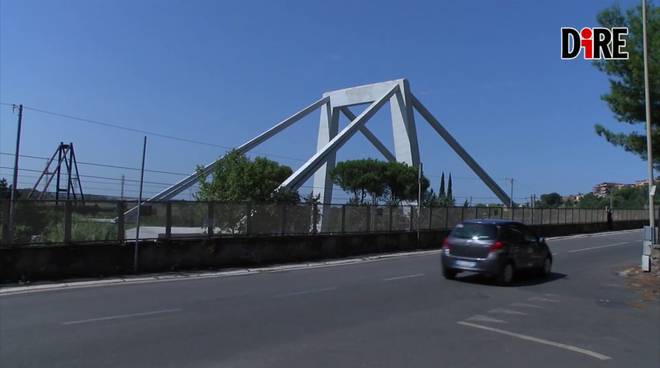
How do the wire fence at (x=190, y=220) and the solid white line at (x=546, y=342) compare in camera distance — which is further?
the wire fence at (x=190, y=220)

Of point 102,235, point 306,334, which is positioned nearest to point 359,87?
point 102,235

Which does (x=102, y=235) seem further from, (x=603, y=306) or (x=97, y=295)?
(x=603, y=306)

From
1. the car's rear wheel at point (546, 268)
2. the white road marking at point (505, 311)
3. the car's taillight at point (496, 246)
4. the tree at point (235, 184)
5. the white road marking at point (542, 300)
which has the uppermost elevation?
the tree at point (235, 184)

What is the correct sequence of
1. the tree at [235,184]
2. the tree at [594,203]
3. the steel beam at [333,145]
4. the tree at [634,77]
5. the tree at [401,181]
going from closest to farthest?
the tree at [634,77] < the tree at [235,184] < the steel beam at [333,145] < the tree at [401,181] < the tree at [594,203]

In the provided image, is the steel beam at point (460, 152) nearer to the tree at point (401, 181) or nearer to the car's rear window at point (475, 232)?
the tree at point (401, 181)

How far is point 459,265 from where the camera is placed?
15.2 meters

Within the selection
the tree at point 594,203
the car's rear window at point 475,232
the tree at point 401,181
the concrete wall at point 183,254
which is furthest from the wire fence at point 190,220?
the tree at point 594,203

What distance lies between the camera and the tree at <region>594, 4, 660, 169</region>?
20.7 m

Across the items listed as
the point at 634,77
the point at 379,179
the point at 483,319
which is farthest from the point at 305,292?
the point at 379,179

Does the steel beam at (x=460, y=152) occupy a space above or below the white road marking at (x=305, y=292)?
above

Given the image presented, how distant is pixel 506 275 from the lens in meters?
14.7

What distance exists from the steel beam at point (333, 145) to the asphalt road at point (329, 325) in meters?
37.9

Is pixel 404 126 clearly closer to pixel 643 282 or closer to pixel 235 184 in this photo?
pixel 235 184

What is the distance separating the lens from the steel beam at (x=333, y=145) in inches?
2117
